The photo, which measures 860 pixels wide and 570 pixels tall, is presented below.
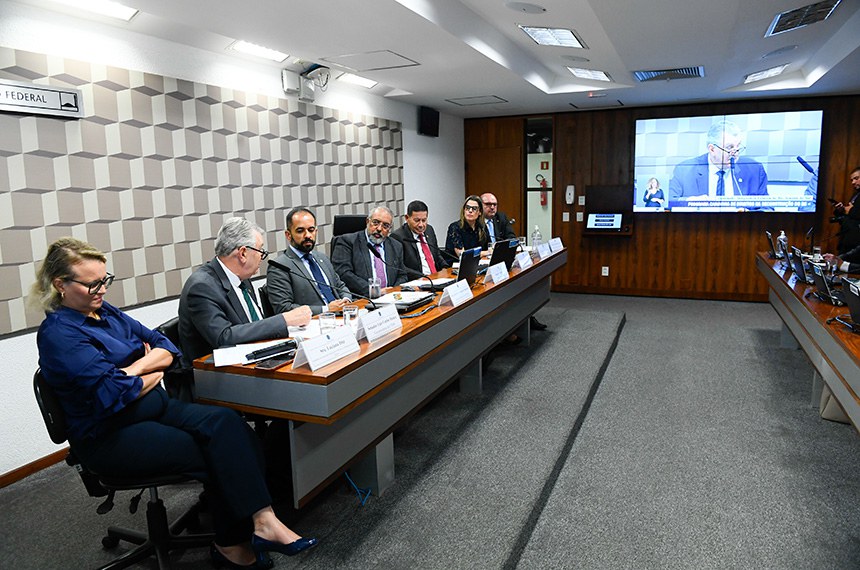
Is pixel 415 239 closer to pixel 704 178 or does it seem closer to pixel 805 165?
pixel 704 178

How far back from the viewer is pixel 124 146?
3395 mm

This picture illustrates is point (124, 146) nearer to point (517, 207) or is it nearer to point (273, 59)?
point (273, 59)

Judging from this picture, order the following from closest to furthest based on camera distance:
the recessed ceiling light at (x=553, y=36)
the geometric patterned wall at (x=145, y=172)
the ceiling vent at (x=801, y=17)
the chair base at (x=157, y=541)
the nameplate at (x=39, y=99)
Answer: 1. the chair base at (x=157, y=541)
2. the nameplate at (x=39, y=99)
3. the geometric patterned wall at (x=145, y=172)
4. the ceiling vent at (x=801, y=17)
5. the recessed ceiling light at (x=553, y=36)

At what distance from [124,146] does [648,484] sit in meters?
3.32

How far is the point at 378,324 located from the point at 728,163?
5.93m

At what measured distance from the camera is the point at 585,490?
2639mm

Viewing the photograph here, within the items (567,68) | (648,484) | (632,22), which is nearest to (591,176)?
(567,68)

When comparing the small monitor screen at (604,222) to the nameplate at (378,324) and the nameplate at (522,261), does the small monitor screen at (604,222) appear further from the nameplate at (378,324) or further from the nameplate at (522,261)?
the nameplate at (378,324)

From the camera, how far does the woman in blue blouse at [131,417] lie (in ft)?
6.01

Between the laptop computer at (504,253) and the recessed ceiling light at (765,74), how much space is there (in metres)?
3.23

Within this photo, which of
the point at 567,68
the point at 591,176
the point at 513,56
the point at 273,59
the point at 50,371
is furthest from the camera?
the point at 591,176

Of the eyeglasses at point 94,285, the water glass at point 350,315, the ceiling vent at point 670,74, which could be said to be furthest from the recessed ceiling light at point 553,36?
the eyeglasses at point 94,285

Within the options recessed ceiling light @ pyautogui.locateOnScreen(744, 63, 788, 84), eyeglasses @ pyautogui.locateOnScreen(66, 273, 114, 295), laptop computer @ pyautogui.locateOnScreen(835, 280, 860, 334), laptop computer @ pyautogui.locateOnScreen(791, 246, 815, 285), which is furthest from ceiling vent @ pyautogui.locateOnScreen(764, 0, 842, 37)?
eyeglasses @ pyautogui.locateOnScreen(66, 273, 114, 295)

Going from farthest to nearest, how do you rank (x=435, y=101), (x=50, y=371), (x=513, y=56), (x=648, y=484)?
(x=435, y=101) < (x=513, y=56) < (x=648, y=484) < (x=50, y=371)
